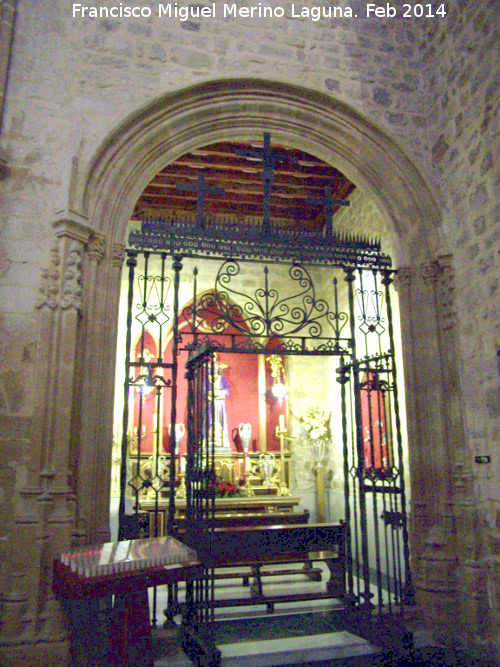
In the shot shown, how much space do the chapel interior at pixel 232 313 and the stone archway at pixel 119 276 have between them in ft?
Answer: 0.06

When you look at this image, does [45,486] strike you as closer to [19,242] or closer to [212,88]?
[19,242]

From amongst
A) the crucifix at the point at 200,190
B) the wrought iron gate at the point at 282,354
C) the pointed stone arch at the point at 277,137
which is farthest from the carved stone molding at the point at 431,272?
the crucifix at the point at 200,190

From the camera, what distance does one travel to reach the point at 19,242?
3.83 metres

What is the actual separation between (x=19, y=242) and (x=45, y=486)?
67.4 inches

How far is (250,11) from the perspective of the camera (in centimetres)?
496

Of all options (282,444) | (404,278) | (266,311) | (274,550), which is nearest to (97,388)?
(266,311)

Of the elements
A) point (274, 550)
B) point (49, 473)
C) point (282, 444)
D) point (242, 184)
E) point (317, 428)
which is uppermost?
point (242, 184)

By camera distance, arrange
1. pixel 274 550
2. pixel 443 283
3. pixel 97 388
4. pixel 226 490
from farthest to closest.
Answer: pixel 226 490 < pixel 274 550 < pixel 443 283 < pixel 97 388

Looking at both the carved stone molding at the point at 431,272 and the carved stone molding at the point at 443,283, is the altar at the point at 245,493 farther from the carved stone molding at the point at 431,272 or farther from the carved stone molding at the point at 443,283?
the carved stone molding at the point at 431,272

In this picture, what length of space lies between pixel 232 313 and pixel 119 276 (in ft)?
3.41

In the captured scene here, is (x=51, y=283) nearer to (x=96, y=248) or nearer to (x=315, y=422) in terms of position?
(x=96, y=248)

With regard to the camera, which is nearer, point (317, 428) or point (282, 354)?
point (282, 354)

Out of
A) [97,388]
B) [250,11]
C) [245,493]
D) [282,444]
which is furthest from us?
[282,444]

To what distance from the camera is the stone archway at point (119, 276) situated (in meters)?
3.56
